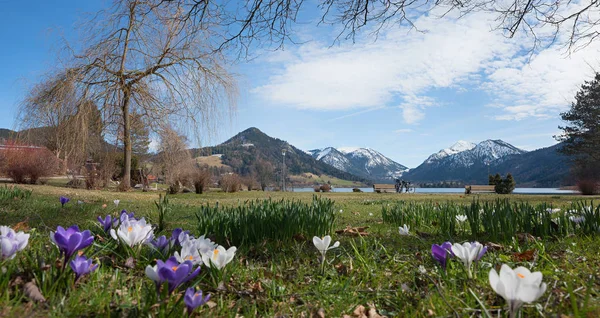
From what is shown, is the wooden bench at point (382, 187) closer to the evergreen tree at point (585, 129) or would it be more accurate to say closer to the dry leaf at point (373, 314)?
the evergreen tree at point (585, 129)

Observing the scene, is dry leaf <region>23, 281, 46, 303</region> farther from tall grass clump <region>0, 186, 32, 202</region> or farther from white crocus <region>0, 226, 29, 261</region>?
tall grass clump <region>0, 186, 32, 202</region>

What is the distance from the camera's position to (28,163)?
17594 mm

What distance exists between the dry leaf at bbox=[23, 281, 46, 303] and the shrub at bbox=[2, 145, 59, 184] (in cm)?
2009

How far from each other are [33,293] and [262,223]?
1.85 metres

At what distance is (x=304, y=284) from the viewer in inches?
80.9

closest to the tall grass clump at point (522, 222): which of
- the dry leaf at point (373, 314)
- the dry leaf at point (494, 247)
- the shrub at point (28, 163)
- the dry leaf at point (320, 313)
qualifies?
the dry leaf at point (494, 247)

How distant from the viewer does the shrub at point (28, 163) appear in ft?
57.0

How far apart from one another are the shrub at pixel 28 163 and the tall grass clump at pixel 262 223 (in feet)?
62.0

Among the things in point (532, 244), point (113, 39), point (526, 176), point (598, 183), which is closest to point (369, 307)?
point (532, 244)

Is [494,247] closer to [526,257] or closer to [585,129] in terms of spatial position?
[526,257]

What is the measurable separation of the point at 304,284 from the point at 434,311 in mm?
808

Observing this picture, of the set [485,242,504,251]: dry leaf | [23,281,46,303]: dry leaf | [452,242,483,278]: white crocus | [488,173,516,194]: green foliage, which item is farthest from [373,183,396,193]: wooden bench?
[23,281,46,303]: dry leaf

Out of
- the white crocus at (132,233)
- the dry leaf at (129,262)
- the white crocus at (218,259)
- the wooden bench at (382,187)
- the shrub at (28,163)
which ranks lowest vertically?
the wooden bench at (382,187)

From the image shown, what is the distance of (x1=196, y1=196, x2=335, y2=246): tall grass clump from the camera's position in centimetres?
295
